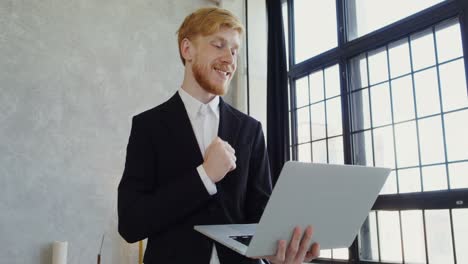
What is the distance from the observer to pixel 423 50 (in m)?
3.01

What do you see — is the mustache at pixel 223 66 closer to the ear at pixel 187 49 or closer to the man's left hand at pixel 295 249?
the ear at pixel 187 49

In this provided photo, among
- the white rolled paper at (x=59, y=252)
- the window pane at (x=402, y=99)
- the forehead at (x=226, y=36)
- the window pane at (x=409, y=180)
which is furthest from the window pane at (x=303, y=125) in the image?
the forehead at (x=226, y=36)

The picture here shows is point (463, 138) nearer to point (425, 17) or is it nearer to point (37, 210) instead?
point (425, 17)

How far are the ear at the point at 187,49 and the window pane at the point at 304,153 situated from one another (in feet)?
9.26

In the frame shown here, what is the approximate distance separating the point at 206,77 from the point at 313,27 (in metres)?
3.20

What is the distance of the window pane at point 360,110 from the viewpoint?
341 centimetres

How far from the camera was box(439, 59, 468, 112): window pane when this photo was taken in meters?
2.72

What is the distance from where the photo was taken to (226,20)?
3.76 feet

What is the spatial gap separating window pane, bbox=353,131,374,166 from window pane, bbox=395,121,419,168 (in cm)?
26

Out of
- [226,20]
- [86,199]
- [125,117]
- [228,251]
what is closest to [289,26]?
[125,117]

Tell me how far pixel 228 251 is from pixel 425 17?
2.55 m

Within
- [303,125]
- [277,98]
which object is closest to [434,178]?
[303,125]

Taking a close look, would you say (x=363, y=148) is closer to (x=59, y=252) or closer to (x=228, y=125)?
(x=59, y=252)

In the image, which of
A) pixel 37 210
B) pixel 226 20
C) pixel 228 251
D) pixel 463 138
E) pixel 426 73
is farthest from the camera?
pixel 37 210
